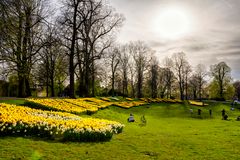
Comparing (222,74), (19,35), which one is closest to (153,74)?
(222,74)

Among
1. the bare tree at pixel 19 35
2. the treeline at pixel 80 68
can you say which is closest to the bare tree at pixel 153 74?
the treeline at pixel 80 68

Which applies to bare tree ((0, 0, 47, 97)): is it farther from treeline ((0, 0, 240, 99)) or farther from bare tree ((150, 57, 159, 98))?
bare tree ((150, 57, 159, 98))

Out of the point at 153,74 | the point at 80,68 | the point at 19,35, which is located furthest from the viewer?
the point at 153,74

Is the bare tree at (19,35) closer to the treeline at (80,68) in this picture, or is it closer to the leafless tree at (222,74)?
the treeline at (80,68)

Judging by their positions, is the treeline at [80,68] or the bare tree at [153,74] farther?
the bare tree at [153,74]

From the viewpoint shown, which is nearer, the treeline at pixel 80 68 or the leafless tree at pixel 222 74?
the treeline at pixel 80 68

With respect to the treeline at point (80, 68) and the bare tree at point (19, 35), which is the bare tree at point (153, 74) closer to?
the treeline at point (80, 68)

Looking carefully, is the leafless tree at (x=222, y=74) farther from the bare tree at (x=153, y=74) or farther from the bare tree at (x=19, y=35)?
the bare tree at (x=19, y=35)

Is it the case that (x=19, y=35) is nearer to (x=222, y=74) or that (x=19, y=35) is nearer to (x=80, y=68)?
(x=80, y=68)

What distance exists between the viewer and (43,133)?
30.5 ft

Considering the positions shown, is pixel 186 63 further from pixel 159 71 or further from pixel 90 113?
pixel 90 113

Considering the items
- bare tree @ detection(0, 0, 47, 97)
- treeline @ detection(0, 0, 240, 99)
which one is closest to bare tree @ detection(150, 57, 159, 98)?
treeline @ detection(0, 0, 240, 99)

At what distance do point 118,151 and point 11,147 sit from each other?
2.98 meters

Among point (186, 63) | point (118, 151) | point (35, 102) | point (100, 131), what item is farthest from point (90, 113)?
point (186, 63)
